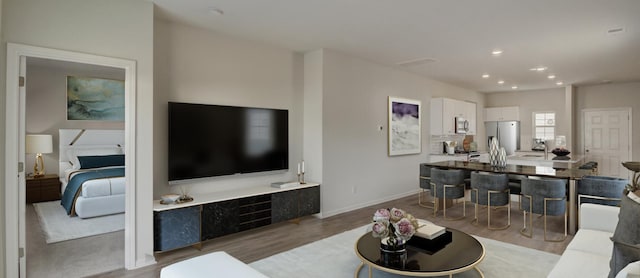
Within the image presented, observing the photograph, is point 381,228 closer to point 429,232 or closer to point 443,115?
point 429,232

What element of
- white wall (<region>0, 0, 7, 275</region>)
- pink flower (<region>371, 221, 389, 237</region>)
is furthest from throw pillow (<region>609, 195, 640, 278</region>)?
white wall (<region>0, 0, 7, 275</region>)

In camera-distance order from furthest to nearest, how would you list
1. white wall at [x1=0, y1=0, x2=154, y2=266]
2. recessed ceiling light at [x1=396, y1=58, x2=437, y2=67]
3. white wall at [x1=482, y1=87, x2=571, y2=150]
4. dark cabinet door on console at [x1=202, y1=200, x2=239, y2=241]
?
white wall at [x1=482, y1=87, x2=571, y2=150] < recessed ceiling light at [x1=396, y1=58, x2=437, y2=67] < dark cabinet door on console at [x1=202, y1=200, x2=239, y2=241] < white wall at [x1=0, y1=0, x2=154, y2=266]

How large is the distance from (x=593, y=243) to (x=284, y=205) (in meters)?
3.30

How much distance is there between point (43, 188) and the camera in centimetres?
554

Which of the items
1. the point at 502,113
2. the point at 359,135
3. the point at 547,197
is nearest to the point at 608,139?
the point at 502,113

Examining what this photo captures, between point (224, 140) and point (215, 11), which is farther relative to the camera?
point (224, 140)

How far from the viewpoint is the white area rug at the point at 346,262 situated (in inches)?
120

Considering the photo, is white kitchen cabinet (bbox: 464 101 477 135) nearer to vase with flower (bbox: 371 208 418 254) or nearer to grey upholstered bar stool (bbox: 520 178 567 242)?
grey upholstered bar stool (bbox: 520 178 567 242)

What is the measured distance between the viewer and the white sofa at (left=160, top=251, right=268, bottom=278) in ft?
6.04

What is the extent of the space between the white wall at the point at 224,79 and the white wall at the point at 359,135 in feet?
1.77

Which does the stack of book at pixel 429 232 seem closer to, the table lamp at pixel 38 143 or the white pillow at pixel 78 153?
the table lamp at pixel 38 143

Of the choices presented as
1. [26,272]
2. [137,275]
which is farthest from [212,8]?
[26,272]

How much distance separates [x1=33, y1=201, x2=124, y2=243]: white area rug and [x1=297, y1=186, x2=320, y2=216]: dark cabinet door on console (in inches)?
98.9

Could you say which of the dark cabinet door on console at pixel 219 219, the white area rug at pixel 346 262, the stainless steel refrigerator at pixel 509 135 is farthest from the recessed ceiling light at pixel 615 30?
the stainless steel refrigerator at pixel 509 135
